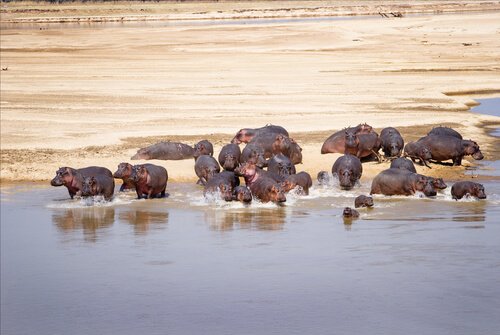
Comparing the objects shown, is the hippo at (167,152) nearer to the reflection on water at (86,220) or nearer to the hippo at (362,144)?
the hippo at (362,144)

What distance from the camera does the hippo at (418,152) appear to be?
18641mm

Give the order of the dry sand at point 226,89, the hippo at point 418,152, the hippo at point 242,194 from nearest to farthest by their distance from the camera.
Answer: the hippo at point 242,194 < the hippo at point 418,152 < the dry sand at point 226,89

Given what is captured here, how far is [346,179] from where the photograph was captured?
55.0 feet

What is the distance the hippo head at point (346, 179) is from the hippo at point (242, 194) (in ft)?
5.88

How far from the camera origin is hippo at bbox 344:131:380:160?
60.8ft

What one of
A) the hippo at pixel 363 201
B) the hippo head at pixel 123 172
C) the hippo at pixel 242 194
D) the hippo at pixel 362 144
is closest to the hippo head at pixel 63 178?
the hippo head at pixel 123 172

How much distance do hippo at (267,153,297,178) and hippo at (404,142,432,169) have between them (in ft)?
8.64

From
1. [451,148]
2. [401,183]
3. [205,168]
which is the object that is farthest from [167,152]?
[451,148]

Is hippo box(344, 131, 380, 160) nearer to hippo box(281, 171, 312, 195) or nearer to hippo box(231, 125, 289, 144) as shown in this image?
hippo box(231, 125, 289, 144)

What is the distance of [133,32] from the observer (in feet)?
203

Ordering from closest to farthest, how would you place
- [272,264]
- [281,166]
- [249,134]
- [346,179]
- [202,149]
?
1. [272,264]
2. [346,179]
3. [281,166]
4. [202,149]
5. [249,134]

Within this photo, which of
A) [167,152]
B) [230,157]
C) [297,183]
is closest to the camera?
[297,183]

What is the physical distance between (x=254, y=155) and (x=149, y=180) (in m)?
2.21

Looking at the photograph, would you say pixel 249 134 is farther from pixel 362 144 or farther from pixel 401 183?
pixel 401 183
